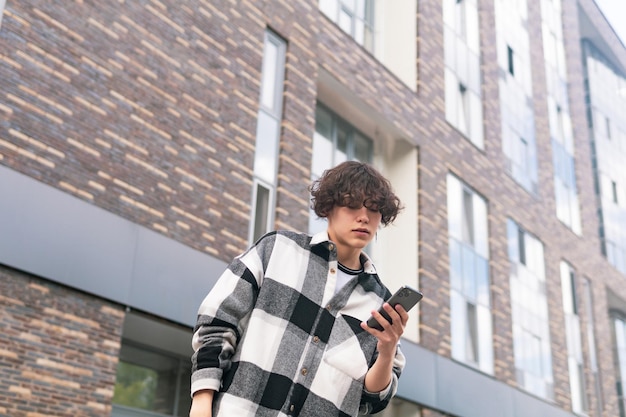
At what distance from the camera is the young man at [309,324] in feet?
8.23

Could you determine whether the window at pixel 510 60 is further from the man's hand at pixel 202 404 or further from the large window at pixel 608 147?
the man's hand at pixel 202 404

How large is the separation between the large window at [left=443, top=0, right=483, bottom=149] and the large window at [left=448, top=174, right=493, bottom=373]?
5.42 feet

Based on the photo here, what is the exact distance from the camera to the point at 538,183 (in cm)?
2181

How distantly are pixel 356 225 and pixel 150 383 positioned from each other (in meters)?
8.97

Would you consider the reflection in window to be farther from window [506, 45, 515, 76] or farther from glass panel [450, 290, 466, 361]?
window [506, 45, 515, 76]

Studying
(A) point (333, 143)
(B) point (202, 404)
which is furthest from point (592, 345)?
(B) point (202, 404)

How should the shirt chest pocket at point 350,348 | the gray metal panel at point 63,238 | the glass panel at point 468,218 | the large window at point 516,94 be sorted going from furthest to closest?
the large window at point 516,94, the glass panel at point 468,218, the gray metal panel at point 63,238, the shirt chest pocket at point 350,348

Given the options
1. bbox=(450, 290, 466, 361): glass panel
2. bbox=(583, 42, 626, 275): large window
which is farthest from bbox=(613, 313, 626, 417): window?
bbox=(450, 290, 466, 361): glass panel

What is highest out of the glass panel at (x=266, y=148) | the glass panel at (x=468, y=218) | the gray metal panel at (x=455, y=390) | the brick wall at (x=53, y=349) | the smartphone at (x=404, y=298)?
the glass panel at (x=468, y=218)

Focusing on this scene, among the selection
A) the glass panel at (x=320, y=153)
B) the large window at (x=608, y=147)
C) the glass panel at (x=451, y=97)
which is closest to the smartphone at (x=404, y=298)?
the glass panel at (x=320, y=153)

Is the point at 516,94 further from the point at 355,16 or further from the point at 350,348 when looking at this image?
the point at 350,348

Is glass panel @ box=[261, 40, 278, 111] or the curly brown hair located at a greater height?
glass panel @ box=[261, 40, 278, 111]

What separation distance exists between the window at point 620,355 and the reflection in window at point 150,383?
57.7 ft

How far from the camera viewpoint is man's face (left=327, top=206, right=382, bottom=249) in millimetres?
2721
